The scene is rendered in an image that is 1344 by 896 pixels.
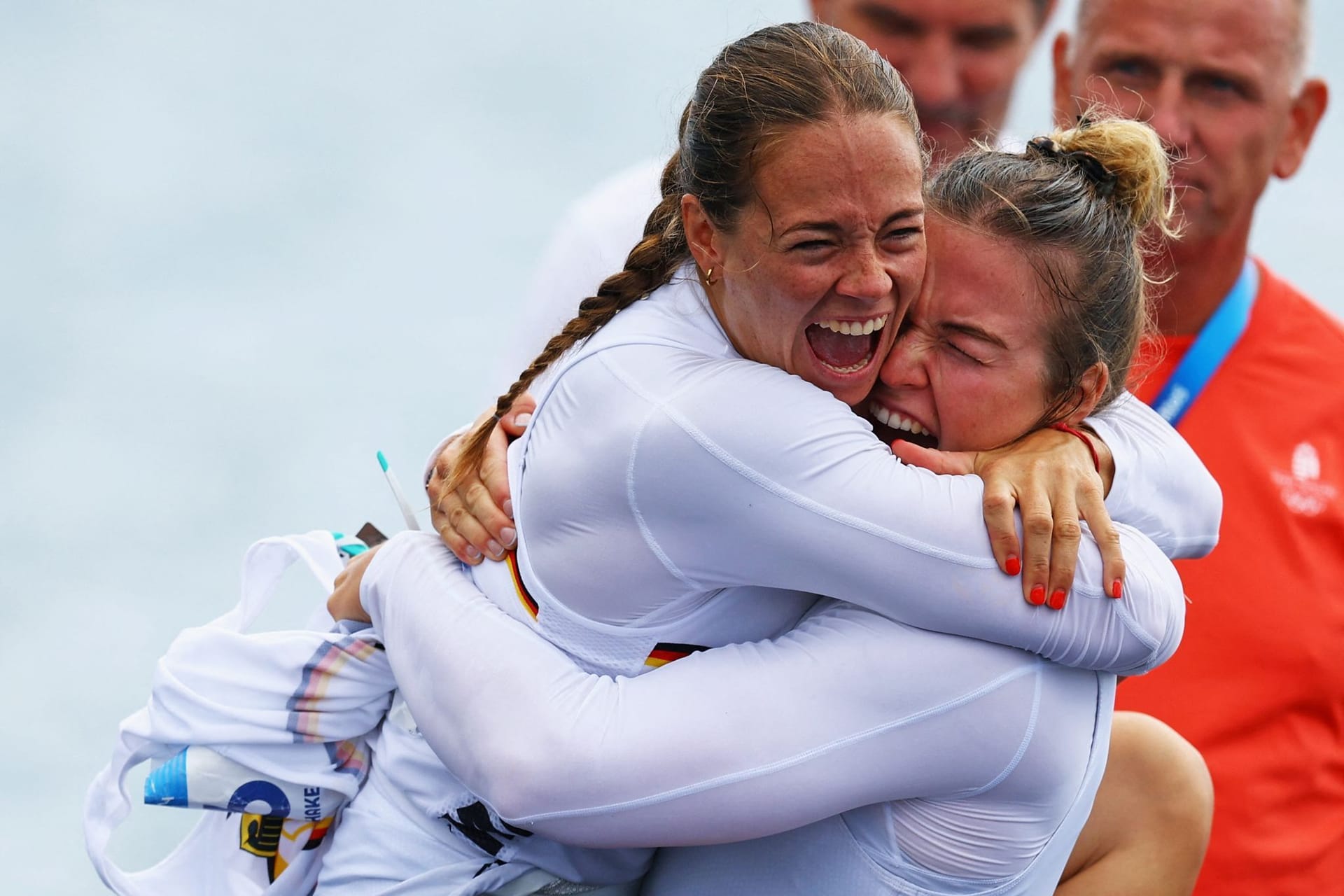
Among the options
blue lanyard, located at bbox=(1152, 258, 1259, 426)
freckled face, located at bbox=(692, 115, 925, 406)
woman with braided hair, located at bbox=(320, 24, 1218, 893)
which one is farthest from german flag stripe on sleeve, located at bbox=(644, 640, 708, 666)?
blue lanyard, located at bbox=(1152, 258, 1259, 426)

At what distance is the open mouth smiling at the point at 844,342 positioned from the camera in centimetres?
153

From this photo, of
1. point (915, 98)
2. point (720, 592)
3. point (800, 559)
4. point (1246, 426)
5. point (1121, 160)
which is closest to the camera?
point (800, 559)

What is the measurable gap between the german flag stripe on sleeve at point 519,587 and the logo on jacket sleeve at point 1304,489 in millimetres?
1647

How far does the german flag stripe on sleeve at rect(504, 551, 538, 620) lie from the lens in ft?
5.29

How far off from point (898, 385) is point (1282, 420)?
1.47 meters

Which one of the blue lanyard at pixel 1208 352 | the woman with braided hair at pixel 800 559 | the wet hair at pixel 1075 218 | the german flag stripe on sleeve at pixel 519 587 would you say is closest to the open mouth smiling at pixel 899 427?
the woman with braided hair at pixel 800 559

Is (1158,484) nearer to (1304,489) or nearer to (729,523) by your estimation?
(729,523)

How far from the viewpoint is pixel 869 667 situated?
1.47 meters

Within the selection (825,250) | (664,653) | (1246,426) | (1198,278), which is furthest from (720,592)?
(1198,278)

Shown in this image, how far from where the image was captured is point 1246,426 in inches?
110

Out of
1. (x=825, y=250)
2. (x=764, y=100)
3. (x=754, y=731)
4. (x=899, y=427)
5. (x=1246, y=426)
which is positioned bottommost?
(x=1246, y=426)

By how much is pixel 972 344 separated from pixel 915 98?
119 cm

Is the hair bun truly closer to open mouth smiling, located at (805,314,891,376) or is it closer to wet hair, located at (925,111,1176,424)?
wet hair, located at (925,111,1176,424)

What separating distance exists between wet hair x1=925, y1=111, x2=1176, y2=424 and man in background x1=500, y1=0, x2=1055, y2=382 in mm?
813
